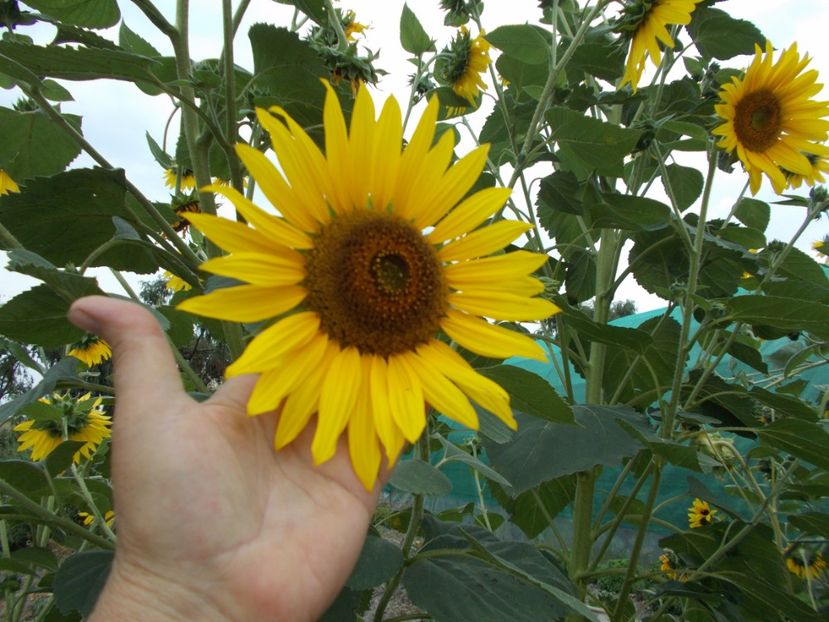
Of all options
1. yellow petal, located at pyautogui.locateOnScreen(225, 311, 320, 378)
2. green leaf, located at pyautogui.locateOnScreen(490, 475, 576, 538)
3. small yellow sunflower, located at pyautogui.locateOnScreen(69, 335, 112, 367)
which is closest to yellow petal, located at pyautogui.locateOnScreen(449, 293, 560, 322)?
yellow petal, located at pyautogui.locateOnScreen(225, 311, 320, 378)

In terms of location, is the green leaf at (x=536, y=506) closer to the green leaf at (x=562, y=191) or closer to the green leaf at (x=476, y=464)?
the green leaf at (x=476, y=464)

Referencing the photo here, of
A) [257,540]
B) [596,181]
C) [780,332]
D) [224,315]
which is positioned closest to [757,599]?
[780,332]

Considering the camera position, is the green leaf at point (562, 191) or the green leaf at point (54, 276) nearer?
the green leaf at point (54, 276)

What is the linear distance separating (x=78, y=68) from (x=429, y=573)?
104 cm

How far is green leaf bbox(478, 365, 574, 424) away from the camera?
116cm

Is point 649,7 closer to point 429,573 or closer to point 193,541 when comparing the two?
point 429,573

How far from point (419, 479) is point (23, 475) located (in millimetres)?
1021

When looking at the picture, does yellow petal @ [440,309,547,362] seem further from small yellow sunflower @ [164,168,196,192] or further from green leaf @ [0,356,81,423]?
small yellow sunflower @ [164,168,196,192]

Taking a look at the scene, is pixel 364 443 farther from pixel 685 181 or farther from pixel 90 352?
pixel 90 352

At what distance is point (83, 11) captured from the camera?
1.23 m

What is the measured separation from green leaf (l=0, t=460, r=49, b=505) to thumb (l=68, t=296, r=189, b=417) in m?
0.84

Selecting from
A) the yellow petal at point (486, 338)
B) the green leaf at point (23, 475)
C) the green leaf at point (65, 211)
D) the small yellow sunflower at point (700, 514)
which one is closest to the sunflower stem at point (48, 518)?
the green leaf at point (23, 475)

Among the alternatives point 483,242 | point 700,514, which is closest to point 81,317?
point 483,242

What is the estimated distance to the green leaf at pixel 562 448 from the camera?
137 cm
